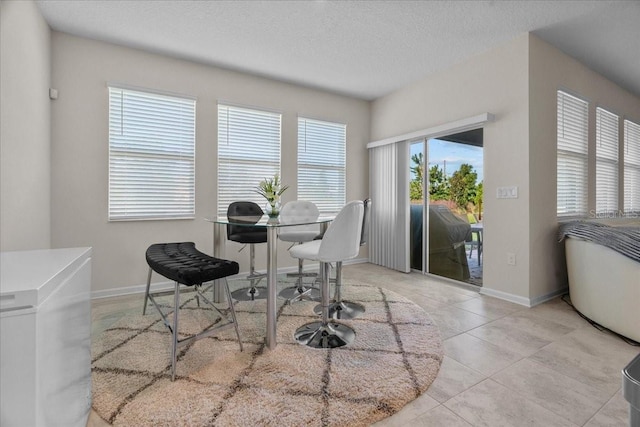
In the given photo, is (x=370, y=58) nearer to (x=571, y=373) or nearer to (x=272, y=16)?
(x=272, y=16)

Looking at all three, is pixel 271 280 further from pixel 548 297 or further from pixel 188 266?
pixel 548 297

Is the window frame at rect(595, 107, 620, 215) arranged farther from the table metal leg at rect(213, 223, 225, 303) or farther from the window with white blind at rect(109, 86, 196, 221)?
the window with white blind at rect(109, 86, 196, 221)

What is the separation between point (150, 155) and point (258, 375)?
2.74 meters

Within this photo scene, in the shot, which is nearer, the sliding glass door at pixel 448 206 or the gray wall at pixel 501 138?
the gray wall at pixel 501 138

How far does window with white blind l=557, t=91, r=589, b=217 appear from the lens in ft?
10.9

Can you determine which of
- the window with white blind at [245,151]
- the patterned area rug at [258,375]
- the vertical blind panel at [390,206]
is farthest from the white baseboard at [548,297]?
the window with white blind at [245,151]

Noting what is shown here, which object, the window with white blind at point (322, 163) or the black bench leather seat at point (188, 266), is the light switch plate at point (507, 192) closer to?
the window with white blind at point (322, 163)

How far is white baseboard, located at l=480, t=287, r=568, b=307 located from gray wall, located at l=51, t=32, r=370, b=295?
2.74 meters

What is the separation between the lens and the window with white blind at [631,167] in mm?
4398

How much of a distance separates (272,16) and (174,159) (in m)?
1.89

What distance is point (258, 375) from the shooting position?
68.2 inches

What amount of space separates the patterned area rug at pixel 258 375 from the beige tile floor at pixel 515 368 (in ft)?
0.41

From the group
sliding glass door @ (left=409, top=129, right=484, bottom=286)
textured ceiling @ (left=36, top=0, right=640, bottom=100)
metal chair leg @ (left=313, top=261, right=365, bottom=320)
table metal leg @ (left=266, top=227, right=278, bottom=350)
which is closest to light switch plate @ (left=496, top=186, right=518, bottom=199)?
sliding glass door @ (left=409, top=129, right=484, bottom=286)

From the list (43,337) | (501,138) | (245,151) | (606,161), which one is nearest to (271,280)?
(43,337)
